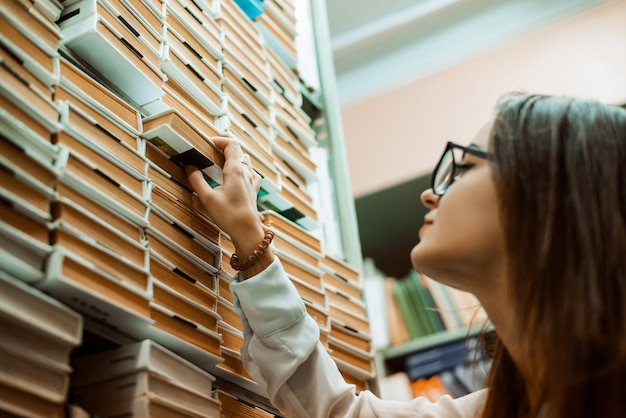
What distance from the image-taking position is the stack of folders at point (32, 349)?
708 millimetres

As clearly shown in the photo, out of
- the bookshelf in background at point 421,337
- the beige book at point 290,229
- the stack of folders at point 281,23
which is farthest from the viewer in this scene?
the bookshelf in background at point 421,337

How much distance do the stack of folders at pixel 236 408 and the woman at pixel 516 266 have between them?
0.04 meters

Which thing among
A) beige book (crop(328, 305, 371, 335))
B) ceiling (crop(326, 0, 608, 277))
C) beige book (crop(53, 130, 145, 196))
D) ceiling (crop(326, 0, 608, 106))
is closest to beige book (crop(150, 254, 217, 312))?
beige book (crop(53, 130, 145, 196))

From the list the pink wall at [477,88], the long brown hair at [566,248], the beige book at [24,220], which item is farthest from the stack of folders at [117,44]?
the pink wall at [477,88]

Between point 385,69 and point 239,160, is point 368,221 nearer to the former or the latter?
point 385,69

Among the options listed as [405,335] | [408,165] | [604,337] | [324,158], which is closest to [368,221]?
[408,165]

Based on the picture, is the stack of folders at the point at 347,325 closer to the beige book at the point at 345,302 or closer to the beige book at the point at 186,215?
the beige book at the point at 345,302

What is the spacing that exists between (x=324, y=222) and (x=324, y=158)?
0.20 m

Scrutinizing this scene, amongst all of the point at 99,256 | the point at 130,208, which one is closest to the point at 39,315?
the point at 99,256

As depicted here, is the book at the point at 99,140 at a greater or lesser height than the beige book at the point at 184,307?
greater

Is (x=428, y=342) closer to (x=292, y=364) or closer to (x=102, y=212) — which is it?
(x=292, y=364)

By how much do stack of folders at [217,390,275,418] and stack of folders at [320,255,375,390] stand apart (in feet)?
0.82

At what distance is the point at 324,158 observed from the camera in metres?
1.83

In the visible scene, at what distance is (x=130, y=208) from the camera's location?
0.94m
